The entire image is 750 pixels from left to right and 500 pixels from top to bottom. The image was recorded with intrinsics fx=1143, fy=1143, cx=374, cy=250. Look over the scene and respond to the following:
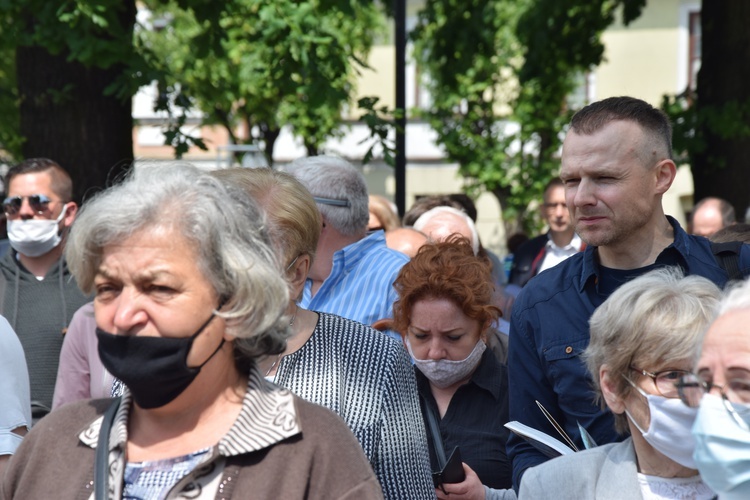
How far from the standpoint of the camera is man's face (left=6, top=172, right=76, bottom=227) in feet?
21.2

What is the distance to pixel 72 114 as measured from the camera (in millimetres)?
9016

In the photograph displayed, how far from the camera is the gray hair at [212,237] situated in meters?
2.66

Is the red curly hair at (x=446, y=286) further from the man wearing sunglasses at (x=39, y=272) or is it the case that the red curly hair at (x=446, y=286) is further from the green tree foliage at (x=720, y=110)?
the green tree foliage at (x=720, y=110)

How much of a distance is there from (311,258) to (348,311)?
4.66 ft

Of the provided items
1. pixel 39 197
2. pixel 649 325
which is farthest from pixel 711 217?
pixel 649 325

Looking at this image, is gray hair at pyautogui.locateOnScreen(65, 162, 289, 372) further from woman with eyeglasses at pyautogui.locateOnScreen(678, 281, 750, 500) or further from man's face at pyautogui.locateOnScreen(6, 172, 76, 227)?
man's face at pyautogui.locateOnScreen(6, 172, 76, 227)

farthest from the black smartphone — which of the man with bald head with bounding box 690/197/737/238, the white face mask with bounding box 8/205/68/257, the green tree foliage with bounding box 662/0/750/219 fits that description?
the green tree foliage with bounding box 662/0/750/219

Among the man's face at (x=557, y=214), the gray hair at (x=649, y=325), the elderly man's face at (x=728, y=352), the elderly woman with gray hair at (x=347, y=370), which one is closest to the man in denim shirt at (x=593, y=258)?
the gray hair at (x=649, y=325)

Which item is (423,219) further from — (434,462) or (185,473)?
(185,473)

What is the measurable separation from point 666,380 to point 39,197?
4.34 m

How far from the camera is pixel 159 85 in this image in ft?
28.7

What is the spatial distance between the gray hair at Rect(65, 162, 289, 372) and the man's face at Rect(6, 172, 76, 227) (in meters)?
3.85

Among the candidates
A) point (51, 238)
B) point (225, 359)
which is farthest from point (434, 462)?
point (51, 238)

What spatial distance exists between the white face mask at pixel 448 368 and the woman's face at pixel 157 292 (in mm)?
2215
